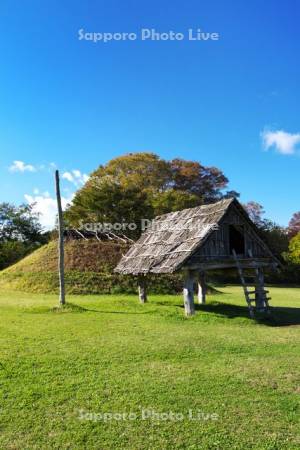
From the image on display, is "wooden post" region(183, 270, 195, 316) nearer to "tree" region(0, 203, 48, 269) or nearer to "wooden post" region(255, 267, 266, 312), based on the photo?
"wooden post" region(255, 267, 266, 312)

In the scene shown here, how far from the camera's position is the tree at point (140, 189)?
3972cm

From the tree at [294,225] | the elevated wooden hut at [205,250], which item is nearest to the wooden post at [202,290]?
the elevated wooden hut at [205,250]

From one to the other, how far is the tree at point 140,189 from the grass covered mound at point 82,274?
6.04 metres

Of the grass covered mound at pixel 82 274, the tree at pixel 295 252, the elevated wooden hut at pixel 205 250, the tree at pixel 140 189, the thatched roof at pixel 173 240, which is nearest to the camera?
the elevated wooden hut at pixel 205 250

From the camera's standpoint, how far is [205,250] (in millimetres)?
16594

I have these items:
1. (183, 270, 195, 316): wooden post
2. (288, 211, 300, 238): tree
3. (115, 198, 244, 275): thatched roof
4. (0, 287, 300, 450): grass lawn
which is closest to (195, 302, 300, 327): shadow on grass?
(183, 270, 195, 316): wooden post

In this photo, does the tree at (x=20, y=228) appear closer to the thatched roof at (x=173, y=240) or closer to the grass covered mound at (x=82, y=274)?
the grass covered mound at (x=82, y=274)

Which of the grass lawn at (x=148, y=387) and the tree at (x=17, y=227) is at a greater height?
the tree at (x=17, y=227)

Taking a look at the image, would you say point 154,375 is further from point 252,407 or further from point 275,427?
point 275,427

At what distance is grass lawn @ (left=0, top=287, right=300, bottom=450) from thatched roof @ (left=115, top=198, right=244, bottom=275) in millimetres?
3458

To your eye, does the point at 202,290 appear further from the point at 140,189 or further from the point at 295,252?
the point at 295,252

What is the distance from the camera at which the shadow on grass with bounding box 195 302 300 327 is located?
619 inches

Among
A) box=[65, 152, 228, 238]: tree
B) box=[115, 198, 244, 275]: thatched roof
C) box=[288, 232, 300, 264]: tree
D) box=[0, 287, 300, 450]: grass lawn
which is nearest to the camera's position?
box=[0, 287, 300, 450]: grass lawn

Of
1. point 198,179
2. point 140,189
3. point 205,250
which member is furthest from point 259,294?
point 198,179
